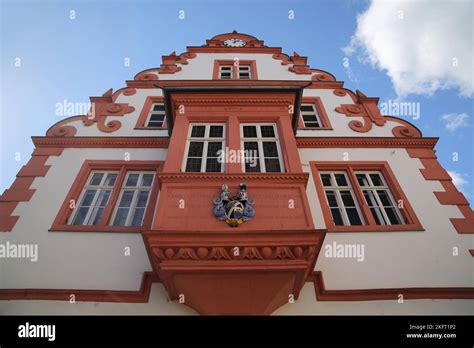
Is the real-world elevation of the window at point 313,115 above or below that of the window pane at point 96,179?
above

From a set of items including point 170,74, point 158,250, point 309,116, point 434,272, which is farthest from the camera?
point 170,74

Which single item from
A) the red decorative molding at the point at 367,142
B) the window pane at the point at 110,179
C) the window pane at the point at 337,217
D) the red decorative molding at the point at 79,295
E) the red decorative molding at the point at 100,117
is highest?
the red decorative molding at the point at 100,117

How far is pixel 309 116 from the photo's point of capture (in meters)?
11.8

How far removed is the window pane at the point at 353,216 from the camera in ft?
26.4

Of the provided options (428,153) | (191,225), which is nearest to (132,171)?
(191,225)

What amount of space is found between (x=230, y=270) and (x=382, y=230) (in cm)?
390

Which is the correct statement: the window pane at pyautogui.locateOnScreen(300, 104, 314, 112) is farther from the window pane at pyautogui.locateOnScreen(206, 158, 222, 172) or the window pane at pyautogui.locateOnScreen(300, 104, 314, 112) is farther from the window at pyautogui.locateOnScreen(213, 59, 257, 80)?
the window pane at pyautogui.locateOnScreen(206, 158, 222, 172)

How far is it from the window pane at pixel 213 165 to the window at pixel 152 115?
3706 millimetres

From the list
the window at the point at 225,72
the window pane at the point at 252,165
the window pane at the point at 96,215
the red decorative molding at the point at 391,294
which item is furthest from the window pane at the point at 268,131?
the window at the point at 225,72

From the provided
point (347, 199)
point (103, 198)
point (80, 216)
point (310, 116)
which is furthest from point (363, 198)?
point (80, 216)

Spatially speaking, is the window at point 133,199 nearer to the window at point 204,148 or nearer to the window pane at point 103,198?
the window pane at point 103,198

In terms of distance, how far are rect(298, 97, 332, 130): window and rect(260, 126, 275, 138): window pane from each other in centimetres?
241

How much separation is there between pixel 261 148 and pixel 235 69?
749 cm
